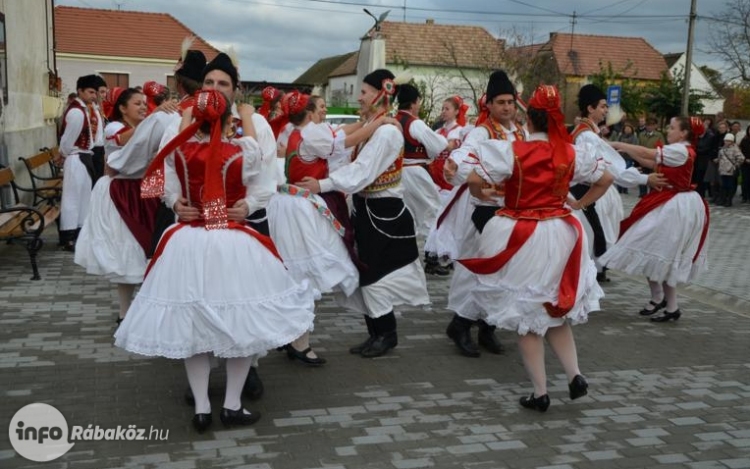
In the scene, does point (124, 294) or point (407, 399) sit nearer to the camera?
point (407, 399)

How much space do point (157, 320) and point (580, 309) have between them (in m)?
2.47

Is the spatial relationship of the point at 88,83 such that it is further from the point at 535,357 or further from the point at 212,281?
the point at 535,357

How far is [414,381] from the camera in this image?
539 cm

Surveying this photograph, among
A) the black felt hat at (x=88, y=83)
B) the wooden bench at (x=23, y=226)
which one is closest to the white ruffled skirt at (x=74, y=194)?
the wooden bench at (x=23, y=226)

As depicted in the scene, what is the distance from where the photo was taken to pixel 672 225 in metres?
7.25

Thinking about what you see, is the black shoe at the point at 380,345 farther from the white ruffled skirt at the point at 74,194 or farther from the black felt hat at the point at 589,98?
the white ruffled skirt at the point at 74,194

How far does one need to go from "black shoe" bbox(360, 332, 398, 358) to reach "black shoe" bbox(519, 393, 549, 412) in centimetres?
131

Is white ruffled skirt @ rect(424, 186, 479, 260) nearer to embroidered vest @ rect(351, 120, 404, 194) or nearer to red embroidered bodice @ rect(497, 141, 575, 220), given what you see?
embroidered vest @ rect(351, 120, 404, 194)

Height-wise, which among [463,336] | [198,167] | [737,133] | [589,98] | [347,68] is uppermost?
[347,68]

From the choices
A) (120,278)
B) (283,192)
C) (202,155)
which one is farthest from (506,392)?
Result: (120,278)

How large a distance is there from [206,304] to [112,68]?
45.1 metres

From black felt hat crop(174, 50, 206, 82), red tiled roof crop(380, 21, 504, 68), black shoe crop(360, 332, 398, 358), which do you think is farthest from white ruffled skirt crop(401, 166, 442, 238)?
red tiled roof crop(380, 21, 504, 68)

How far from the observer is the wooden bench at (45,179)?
11352mm

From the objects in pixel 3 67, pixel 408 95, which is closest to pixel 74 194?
pixel 3 67
